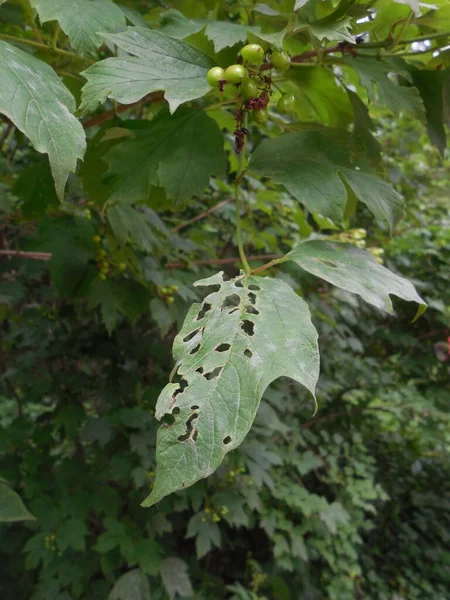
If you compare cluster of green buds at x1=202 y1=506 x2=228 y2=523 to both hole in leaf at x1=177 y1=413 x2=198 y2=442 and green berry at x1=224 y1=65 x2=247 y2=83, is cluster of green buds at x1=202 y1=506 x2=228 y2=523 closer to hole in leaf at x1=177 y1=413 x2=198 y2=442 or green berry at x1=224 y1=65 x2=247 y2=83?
hole in leaf at x1=177 y1=413 x2=198 y2=442

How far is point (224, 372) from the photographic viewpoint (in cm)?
49

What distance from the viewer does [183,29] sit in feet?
2.39

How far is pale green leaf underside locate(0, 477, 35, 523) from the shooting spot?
3.15 feet

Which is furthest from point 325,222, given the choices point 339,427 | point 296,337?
point 339,427

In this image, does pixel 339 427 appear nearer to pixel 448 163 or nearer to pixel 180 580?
pixel 180 580

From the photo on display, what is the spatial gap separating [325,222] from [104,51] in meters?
0.79

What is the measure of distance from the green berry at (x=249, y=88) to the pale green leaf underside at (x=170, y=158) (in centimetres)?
11

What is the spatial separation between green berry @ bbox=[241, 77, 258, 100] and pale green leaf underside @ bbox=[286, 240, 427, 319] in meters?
0.23

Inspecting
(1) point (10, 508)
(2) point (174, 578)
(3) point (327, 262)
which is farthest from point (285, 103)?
(2) point (174, 578)

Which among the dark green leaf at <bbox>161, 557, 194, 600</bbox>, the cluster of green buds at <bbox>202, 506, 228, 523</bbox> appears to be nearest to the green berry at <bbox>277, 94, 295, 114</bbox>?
the cluster of green buds at <bbox>202, 506, 228, 523</bbox>

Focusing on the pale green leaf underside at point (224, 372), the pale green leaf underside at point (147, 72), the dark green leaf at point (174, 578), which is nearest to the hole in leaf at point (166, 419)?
the pale green leaf underside at point (224, 372)

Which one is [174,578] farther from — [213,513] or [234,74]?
[234,74]

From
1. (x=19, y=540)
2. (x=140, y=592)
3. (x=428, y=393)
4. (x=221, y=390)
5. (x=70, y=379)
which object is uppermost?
(x=221, y=390)

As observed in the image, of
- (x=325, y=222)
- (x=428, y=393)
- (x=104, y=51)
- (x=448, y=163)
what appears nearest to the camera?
(x=104, y=51)
